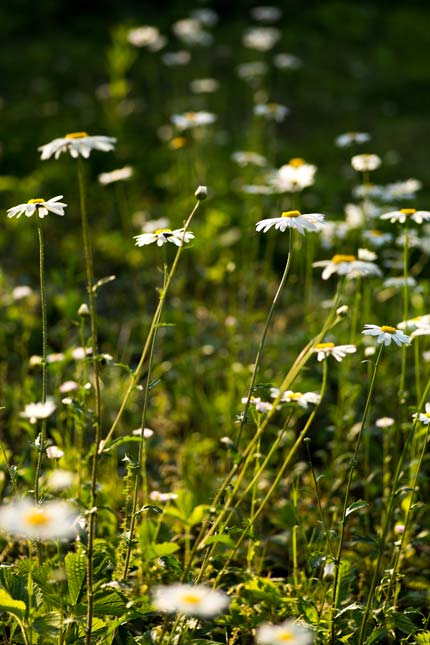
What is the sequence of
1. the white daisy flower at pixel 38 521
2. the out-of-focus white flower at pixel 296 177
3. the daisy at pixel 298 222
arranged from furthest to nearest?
the out-of-focus white flower at pixel 296 177 → the daisy at pixel 298 222 → the white daisy flower at pixel 38 521

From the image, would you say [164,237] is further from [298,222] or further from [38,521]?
[38,521]

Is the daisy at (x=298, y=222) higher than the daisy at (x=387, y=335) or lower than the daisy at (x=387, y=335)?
higher

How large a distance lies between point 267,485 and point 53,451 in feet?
2.56

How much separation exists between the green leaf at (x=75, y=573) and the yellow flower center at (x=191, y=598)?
43cm

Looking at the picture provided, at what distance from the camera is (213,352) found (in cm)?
298

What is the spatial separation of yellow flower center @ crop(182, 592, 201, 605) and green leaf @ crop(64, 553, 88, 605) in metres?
0.43

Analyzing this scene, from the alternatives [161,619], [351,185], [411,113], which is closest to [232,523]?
[161,619]

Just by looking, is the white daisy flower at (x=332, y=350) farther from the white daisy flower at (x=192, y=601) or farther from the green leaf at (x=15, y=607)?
the green leaf at (x=15, y=607)

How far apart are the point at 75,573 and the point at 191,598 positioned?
0.46m

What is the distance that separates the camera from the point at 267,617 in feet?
5.65

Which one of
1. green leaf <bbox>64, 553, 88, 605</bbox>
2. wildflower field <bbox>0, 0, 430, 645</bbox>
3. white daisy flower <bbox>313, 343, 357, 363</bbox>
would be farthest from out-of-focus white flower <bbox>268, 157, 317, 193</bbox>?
green leaf <bbox>64, 553, 88, 605</bbox>

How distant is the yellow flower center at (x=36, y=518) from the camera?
1.06m

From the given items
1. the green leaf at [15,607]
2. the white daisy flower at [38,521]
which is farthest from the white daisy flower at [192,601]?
the green leaf at [15,607]

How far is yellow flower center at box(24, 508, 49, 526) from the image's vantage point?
1061 mm
